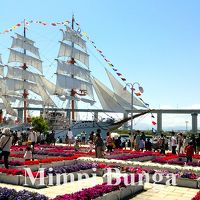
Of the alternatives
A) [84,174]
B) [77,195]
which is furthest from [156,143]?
[77,195]

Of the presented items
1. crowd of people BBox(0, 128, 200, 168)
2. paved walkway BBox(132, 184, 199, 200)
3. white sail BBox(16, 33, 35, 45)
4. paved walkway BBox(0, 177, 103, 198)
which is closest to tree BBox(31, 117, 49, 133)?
white sail BBox(16, 33, 35, 45)

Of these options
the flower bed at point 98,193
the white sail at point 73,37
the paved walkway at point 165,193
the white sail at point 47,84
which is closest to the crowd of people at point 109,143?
the flower bed at point 98,193

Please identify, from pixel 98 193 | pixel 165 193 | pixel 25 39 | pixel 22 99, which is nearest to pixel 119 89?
pixel 22 99

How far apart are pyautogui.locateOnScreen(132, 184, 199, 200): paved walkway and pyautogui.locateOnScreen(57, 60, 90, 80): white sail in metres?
59.4

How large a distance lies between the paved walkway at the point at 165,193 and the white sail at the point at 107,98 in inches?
1727

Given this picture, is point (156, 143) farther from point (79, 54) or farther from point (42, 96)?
point (42, 96)

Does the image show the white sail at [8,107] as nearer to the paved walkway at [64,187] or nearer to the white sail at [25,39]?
the white sail at [25,39]

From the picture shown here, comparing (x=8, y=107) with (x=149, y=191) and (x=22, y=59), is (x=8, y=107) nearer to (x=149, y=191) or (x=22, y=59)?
(x=22, y=59)

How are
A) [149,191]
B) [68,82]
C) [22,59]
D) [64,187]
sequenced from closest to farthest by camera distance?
[149,191], [64,187], [68,82], [22,59]

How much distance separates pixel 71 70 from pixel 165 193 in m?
61.2

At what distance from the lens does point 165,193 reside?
39.3ft

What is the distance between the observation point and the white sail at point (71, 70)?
71.5m

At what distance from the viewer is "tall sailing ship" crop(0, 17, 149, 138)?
58.8 metres

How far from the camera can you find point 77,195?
31.1 feet
